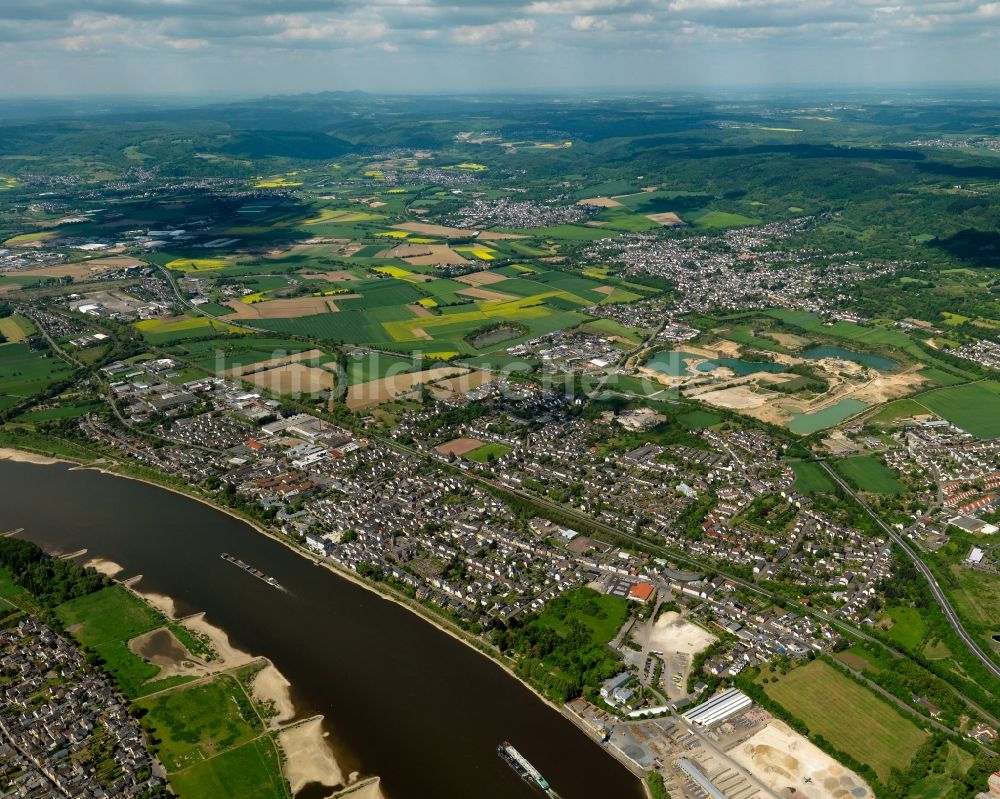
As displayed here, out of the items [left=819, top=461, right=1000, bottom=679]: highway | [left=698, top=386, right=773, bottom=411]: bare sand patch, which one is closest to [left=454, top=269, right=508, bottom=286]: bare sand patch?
[left=698, top=386, right=773, bottom=411]: bare sand patch

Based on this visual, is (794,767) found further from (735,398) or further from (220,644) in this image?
(735,398)

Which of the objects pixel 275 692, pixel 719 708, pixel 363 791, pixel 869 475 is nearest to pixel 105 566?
pixel 275 692

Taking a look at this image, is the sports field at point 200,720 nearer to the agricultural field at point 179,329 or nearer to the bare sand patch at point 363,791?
the bare sand patch at point 363,791

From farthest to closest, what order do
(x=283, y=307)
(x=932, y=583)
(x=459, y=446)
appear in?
(x=283, y=307), (x=459, y=446), (x=932, y=583)

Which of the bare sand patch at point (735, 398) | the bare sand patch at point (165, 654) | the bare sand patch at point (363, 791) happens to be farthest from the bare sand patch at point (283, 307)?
the bare sand patch at point (363, 791)

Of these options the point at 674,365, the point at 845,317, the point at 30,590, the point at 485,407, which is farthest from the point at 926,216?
the point at 30,590

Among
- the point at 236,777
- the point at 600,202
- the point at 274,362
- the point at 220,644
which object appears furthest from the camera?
the point at 600,202
